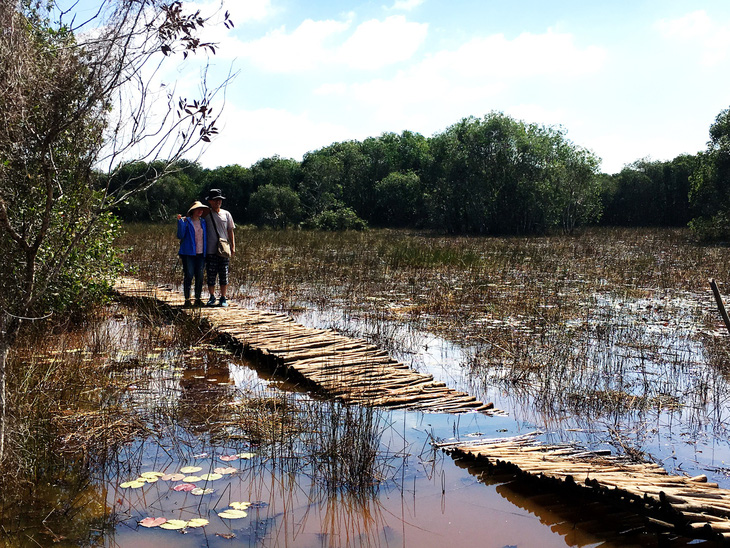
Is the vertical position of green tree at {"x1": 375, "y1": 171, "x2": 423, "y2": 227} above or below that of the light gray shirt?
above

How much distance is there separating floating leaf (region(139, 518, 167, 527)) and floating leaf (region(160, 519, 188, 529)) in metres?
0.03

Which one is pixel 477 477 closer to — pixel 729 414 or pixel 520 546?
pixel 520 546

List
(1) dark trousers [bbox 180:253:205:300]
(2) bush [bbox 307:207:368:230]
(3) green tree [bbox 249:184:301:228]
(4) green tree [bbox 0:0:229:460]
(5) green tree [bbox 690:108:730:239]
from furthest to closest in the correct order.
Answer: (3) green tree [bbox 249:184:301:228], (2) bush [bbox 307:207:368:230], (5) green tree [bbox 690:108:730:239], (1) dark trousers [bbox 180:253:205:300], (4) green tree [bbox 0:0:229:460]

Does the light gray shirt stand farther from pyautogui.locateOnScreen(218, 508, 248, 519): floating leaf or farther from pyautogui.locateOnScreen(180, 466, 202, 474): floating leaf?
pyautogui.locateOnScreen(218, 508, 248, 519): floating leaf

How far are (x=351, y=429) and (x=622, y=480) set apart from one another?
5.85 ft

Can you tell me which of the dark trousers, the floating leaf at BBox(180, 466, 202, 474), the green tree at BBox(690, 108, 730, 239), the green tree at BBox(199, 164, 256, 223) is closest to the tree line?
the green tree at BBox(690, 108, 730, 239)

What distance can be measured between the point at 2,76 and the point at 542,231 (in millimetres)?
32704

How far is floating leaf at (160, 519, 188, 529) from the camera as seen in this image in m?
3.65

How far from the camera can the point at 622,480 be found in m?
3.98

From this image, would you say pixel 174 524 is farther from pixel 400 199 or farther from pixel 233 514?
pixel 400 199

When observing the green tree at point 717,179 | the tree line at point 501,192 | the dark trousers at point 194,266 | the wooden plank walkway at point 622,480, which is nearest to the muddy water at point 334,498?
the wooden plank walkway at point 622,480

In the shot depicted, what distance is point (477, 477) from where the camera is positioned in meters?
4.49

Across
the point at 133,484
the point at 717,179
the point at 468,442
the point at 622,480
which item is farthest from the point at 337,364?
the point at 717,179

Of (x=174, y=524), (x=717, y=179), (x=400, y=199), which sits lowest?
(x=174, y=524)
